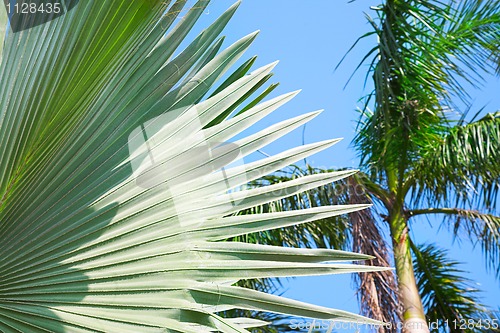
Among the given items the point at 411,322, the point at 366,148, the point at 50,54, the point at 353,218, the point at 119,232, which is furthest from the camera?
the point at 366,148

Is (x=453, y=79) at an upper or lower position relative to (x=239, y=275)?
upper

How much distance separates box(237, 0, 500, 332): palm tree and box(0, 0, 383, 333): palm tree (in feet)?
17.1

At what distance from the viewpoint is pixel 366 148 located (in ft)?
25.5

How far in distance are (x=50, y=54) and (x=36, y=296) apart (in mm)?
480

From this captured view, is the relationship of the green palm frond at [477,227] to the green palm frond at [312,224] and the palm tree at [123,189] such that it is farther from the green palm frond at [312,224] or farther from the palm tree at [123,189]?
the palm tree at [123,189]

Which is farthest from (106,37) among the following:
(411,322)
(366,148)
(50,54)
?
(366,148)

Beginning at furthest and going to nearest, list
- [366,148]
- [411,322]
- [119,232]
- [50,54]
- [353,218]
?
[366,148] → [353,218] → [411,322] → [119,232] → [50,54]

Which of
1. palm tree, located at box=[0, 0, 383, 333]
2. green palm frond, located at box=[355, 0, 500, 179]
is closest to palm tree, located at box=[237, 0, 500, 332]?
green palm frond, located at box=[355, 0, 500, 179]

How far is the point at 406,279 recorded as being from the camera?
6879 mm

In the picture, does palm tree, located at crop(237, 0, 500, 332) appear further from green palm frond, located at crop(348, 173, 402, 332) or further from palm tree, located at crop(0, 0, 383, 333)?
palm tree, located at crop(0, 0, 383, 333)

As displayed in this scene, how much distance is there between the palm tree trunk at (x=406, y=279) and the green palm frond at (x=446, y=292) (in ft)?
3.01

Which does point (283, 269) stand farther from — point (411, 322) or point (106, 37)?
point (411, 322)

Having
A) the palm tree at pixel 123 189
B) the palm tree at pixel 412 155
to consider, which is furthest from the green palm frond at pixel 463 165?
the palm tree at pixel 123 189

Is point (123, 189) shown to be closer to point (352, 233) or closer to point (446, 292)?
point (352, 233)
